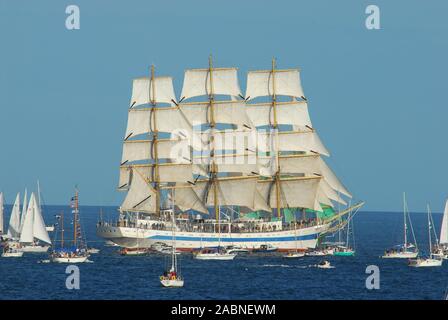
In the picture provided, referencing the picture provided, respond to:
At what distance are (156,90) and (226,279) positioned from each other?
132ft

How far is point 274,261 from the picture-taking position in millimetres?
113188

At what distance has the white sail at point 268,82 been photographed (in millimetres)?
132625

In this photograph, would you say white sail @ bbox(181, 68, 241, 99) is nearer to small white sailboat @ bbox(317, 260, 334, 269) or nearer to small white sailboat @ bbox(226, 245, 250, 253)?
small white sailboat @ bbox(226, 245, 250, 253)

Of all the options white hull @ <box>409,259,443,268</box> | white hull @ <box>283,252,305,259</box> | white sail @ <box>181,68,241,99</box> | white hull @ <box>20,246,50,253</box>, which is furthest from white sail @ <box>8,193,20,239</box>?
white hull @ <box>409,259,443,268</box>

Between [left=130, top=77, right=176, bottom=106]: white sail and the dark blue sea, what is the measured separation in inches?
793

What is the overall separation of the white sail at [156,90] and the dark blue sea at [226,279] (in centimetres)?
2015

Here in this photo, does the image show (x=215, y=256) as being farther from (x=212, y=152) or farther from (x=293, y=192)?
(x=293, y=192)

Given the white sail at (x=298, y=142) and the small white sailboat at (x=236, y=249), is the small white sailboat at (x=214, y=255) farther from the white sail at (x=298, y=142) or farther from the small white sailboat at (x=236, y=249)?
the white sail at (x=298, y=142)

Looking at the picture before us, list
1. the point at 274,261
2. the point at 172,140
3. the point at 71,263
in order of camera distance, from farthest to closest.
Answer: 1. the point at 172,140
2. the point at 274,261
3. the point at 71,263

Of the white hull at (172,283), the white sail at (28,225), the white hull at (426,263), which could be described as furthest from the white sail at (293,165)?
the white hull at (172,283)

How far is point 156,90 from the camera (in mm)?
126562
